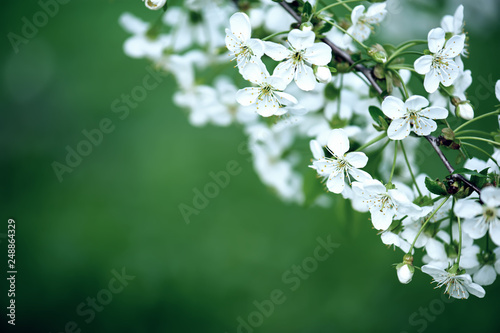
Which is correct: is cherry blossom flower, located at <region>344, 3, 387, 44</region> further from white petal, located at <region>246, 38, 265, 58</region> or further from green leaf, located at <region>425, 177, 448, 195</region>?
green leaf, located at <region>425, 177, 448, 195</region>

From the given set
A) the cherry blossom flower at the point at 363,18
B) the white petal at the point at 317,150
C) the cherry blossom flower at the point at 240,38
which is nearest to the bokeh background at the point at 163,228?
the cherry blossom flower at the point at 363,18

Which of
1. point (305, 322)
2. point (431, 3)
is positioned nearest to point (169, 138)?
point (305, 322)

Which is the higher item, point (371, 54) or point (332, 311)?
point (371, 54)

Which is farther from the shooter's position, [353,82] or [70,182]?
[70,182]

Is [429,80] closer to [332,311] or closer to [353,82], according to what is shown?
[353,82]

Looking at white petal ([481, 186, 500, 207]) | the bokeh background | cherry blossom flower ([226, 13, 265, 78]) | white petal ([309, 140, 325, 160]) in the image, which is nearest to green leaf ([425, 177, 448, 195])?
white petal ([481, 186, 500, 207])

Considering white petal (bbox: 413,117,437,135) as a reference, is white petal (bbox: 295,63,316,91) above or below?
above

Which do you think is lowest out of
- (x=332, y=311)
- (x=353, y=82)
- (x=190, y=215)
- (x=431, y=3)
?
(x=332, y=311)

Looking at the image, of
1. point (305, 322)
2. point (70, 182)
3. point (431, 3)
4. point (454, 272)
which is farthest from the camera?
point (70, 182)
